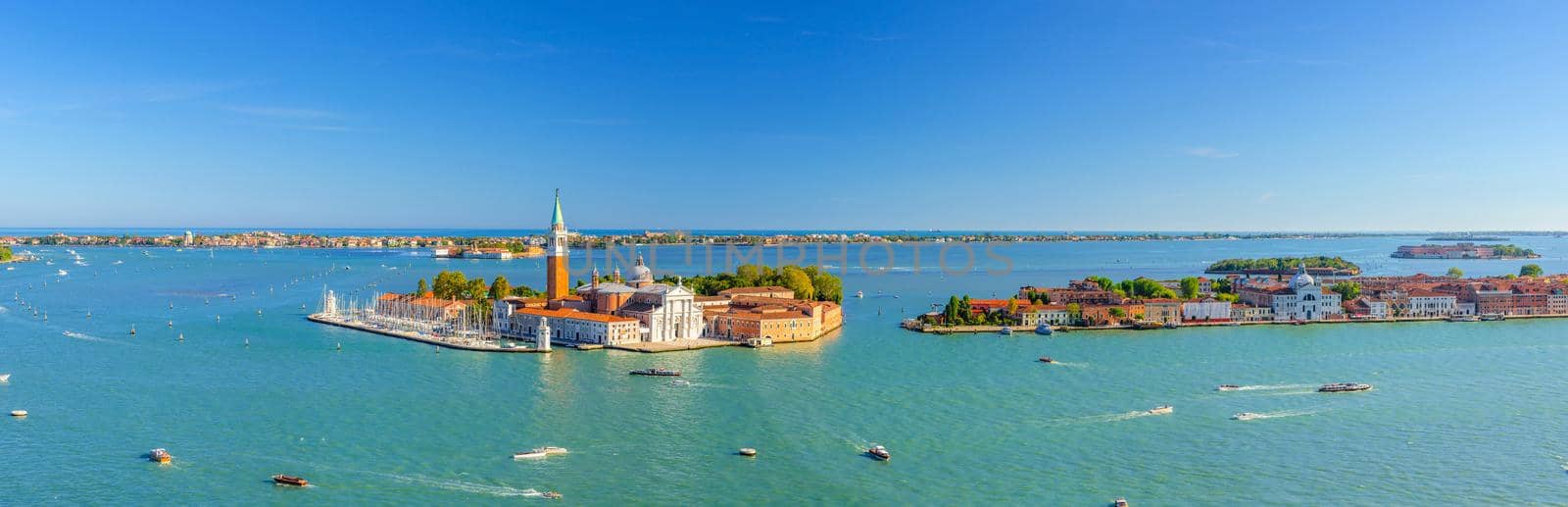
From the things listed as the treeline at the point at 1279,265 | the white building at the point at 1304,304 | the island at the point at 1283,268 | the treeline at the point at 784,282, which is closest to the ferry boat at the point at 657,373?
the treeline at the point at 784,282

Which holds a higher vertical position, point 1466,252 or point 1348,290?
point 1466,252

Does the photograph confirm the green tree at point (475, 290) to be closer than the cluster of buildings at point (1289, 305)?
No

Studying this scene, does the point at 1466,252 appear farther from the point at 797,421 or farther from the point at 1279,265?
the point at 797,421

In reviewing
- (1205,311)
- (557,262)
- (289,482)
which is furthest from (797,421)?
(1205,311)

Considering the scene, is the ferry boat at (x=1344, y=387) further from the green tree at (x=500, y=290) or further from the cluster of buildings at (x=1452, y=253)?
the cluster of buildings at (x=1452, y=253)

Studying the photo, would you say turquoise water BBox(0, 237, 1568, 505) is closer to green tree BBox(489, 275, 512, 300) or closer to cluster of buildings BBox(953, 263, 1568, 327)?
cluster of buildings BBox(953, 263, 1568, 327)

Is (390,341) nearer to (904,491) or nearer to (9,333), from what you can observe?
(9,333)

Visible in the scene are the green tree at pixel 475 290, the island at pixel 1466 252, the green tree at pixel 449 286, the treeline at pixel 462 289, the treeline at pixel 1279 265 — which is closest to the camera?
the treeline at pixel 462 289
